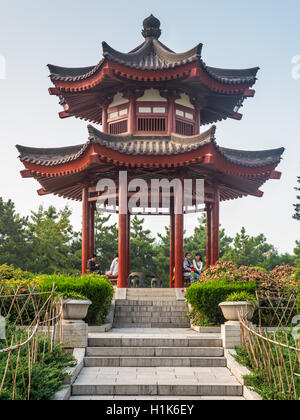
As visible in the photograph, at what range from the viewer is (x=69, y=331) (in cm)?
954

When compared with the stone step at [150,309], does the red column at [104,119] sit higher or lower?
higher

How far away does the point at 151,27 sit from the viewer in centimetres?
1961

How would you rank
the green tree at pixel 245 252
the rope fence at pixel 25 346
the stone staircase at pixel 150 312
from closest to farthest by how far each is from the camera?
the rope fence at pixel 25 346 → the stone staircase at pixel 150 312 → the green tree at pixel 245 252

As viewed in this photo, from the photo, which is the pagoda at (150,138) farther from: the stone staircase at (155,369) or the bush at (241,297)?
the stone staircase at (155,369)

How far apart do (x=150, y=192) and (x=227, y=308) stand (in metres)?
7.40

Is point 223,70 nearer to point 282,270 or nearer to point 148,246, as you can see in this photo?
point 282,270

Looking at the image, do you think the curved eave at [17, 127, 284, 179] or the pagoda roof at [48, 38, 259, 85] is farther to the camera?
the pagoda roof at [48, 38, 259, 85]

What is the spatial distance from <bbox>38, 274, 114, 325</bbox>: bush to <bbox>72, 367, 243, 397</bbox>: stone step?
2660mm

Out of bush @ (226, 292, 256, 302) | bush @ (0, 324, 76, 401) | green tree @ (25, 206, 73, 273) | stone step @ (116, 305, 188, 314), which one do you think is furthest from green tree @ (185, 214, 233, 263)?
bush @ (0, 324, 76, 401)

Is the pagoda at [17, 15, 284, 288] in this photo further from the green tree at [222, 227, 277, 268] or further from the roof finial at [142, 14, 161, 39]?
the green tree at [222, 227, 277, 268]

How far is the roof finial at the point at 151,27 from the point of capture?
19516 millimetres

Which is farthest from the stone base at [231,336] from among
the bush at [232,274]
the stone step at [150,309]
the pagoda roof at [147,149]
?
the pagoda roof at [147,149]

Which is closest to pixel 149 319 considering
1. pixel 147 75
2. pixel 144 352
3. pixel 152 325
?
pixel 152 325

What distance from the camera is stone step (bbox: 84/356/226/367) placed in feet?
30.0
